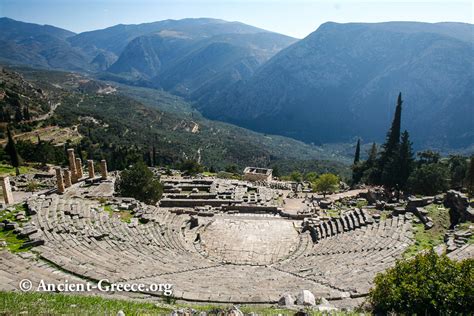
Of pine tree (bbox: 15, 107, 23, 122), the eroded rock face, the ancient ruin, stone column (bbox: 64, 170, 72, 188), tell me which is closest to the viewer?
the ancient ruin

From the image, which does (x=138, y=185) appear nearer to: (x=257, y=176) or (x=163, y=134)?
(x=257, y=176)

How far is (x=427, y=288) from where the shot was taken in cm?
1091

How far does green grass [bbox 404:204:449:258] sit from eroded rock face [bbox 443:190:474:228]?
0.46 meters

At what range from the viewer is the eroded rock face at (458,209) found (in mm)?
23953

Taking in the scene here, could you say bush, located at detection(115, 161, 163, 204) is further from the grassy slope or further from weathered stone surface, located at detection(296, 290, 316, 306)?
the grassy slope

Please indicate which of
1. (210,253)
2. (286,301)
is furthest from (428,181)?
(286,301)

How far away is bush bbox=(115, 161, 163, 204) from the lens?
1364 inches

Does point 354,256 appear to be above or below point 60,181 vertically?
below

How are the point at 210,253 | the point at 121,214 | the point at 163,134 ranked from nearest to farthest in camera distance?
the point at 210,253, the point at 121,214, the point at 163,134

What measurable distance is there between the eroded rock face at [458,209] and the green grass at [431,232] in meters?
0.46

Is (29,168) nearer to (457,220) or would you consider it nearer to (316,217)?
(316,217)

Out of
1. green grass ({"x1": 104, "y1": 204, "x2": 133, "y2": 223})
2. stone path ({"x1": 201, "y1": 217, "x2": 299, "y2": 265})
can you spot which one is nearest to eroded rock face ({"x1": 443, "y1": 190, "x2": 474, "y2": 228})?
stone path ({"x1": 201, "y1": 217, "x2": 299, "y2": 265})

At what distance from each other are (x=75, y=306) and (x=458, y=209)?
2596 centimetres

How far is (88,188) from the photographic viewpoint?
1521 inches
